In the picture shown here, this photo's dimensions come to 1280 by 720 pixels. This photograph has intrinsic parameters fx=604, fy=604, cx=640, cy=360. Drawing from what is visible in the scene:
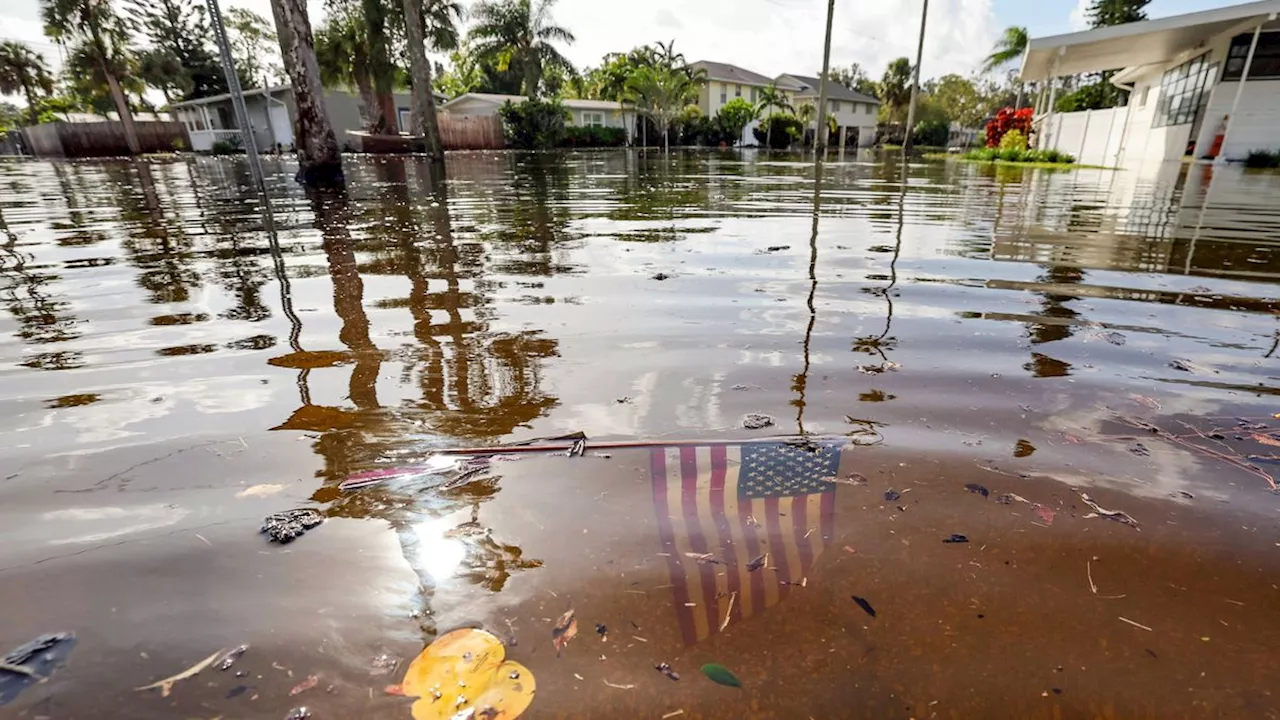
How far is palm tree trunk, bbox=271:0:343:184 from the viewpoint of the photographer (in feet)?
38.7

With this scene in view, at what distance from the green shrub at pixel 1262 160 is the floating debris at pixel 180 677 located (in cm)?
2468

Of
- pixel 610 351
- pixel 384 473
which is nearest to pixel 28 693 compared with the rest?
pixel 384 473

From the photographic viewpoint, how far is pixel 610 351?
3.07 meters

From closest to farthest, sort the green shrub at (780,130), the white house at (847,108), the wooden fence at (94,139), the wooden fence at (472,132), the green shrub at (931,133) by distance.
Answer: the wooden fence at (94,139) < the wooden fence at (472,132) < the green shrub at (780,130) < the white house at (847,108) < the green shrub at (931,133)

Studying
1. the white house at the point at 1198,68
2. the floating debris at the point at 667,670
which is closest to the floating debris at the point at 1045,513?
the floating debris at the point at 667,670

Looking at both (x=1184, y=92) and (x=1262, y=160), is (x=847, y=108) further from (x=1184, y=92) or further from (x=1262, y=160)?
(x=1262, y=160)

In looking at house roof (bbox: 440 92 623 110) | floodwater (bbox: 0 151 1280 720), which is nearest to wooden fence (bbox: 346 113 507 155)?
house roof (bbox: 440 92 623 110)

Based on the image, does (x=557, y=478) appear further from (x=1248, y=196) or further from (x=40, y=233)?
(x=1248, y=196)

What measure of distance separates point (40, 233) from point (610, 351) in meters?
7.95

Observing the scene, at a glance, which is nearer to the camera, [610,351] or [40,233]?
[610,351]

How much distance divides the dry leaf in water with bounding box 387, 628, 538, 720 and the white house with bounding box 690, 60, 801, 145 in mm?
54130

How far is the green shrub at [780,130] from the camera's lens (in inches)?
1829

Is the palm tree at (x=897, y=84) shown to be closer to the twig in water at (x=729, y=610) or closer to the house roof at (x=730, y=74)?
the house roof at (x=730, y=74)

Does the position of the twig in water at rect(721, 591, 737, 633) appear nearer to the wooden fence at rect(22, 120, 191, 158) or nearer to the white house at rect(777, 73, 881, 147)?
the wooden fence at rect(22, 120, 191, 158)
